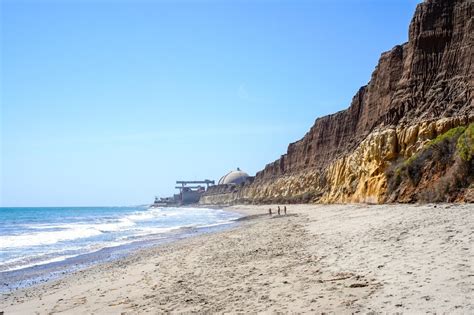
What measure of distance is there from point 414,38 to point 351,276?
31.7m

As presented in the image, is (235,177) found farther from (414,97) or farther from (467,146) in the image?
(467,146)

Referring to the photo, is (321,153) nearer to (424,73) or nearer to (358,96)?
(358,96)

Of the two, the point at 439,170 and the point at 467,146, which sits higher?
the point at 467,146

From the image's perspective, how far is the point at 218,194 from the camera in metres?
144

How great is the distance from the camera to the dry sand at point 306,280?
6.79 m

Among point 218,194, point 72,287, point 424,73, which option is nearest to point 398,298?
point 72,287

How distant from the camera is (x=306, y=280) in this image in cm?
875

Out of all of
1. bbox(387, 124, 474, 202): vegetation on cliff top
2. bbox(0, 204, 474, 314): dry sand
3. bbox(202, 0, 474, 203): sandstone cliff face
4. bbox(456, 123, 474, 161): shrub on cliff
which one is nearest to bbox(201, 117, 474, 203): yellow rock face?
bbox(202, 0, 474, 203): sandstone cliff face

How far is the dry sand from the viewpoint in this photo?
6793 millimetres

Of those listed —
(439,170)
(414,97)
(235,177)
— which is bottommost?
(439,170)

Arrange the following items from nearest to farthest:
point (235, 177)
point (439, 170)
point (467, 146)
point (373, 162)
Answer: point (467, 146), point (439, 170), point (373, 162), point (235, 177)

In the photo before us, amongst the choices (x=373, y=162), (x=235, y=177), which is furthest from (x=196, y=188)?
(x=373, y=162)

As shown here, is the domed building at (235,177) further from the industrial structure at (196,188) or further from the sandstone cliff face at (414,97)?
the sandstone cliff face at (414,97)

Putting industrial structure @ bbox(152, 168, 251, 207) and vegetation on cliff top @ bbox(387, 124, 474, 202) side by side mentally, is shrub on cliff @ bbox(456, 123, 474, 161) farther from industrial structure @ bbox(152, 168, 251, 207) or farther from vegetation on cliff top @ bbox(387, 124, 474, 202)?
industrial structure @ bbox(152, 168, 251, 207)
